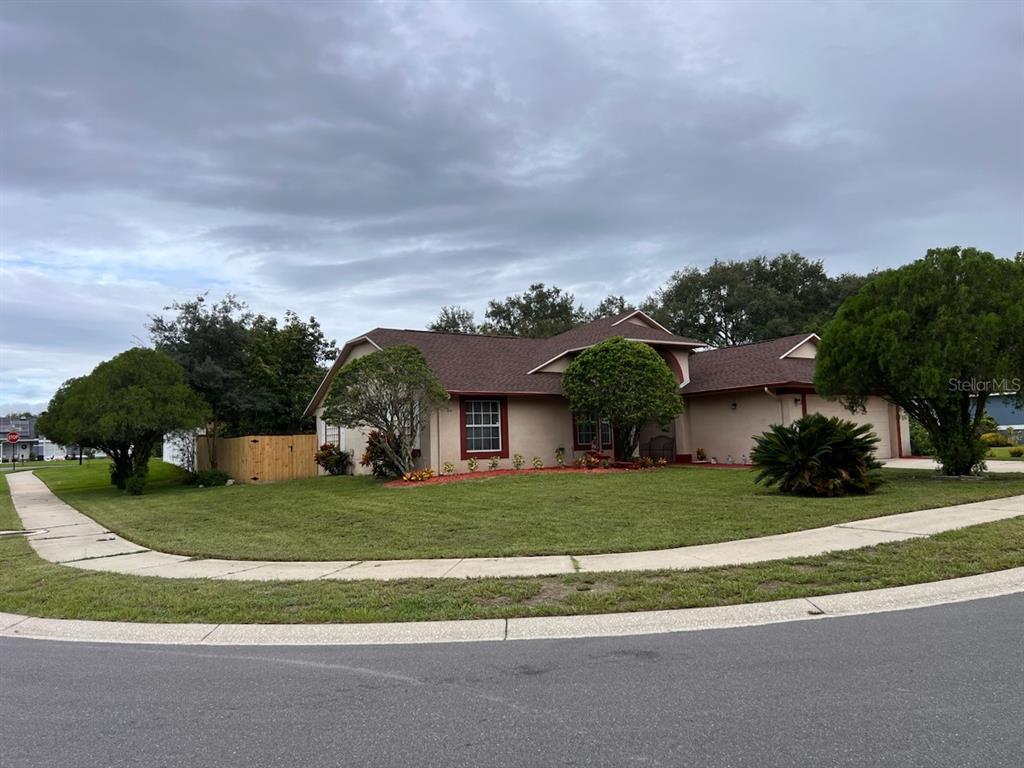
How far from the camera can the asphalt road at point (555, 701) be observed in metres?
3.94

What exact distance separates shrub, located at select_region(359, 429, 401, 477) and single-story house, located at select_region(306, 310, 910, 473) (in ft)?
3.43

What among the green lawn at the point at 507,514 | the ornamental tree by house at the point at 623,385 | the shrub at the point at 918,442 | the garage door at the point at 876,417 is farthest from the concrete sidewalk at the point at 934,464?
the ornamental tree by house at the point at 623,385

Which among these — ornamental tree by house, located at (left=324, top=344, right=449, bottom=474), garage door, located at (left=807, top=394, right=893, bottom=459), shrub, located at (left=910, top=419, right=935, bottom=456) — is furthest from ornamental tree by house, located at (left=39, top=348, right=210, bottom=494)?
shrub, located at (left=910, top=419, right=935, bottom=456)

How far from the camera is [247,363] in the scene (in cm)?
3250

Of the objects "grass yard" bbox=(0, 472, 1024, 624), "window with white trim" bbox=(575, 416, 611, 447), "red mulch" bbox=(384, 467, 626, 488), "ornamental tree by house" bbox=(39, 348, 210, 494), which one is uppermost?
"ornamental tree by house" bbox=(39, 348, 210, 494)

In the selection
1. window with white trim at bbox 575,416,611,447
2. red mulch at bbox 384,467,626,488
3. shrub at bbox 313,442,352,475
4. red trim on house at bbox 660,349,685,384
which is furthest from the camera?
shrub at bbox 313,442,352,475

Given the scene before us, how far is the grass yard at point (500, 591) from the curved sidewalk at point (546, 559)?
0.39 metres

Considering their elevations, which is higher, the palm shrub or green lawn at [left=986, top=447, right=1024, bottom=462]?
the palm shrub

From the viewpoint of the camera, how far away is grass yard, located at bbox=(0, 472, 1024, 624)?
23.4ft

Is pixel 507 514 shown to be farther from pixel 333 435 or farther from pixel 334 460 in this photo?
pixel 333 435

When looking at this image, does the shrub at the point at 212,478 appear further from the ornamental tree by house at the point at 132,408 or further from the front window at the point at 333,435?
the front window at the point at 333,435

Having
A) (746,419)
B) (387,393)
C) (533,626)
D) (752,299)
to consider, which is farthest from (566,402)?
(752,299)

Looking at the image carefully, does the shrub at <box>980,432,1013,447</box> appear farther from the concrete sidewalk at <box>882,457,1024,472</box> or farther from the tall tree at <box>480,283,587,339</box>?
the tall tree at <box>480,283,587,339</box>

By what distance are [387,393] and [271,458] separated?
30.6 feet
